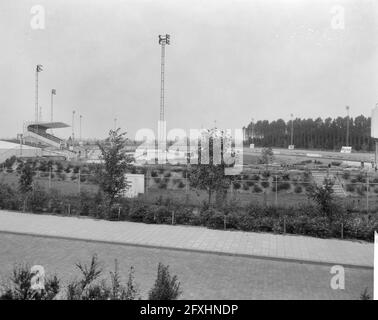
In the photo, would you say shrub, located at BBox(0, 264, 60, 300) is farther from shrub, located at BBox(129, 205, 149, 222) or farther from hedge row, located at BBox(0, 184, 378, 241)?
shrub, located at BBox(129, 205, 149, 222)

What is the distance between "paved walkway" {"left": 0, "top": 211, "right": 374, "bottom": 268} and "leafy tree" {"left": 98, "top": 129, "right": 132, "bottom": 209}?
1.62 m

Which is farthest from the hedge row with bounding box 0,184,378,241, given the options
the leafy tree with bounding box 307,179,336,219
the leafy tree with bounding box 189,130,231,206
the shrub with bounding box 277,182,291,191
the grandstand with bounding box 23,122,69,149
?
the grandstand with bounding box 23,122,69,149

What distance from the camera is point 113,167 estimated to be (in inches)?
535

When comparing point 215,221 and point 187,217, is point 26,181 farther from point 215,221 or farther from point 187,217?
point 215,221

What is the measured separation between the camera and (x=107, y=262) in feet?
26.1

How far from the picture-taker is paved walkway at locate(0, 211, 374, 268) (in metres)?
8.62

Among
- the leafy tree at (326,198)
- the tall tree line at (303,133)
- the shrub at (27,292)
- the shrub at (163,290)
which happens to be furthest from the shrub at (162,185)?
the tall tree line at (303,133)

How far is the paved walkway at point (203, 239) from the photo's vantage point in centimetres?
862

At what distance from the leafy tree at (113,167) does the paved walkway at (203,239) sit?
1.62 m

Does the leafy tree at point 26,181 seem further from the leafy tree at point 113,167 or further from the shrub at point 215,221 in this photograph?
the shrub at point 215,221

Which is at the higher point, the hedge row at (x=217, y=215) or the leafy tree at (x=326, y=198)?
the leafy tree at (x=326, y=198)

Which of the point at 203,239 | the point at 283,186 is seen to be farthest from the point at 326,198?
the point at 283,186

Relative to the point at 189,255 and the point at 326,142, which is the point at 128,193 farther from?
the point at 326,142
